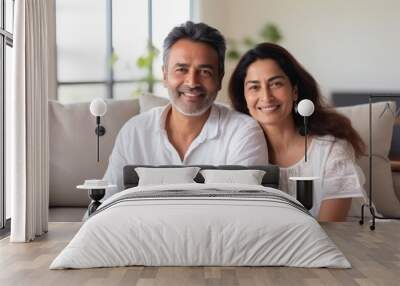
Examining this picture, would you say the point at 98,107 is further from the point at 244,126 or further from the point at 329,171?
the point at 329,171

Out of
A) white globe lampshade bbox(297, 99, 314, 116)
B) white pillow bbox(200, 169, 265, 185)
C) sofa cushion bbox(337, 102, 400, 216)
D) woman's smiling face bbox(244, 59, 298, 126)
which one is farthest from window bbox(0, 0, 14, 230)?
sofa cushion bbox(337, 102, 400, 216)

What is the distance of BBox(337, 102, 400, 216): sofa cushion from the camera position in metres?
5.38

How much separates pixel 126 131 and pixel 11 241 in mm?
1271

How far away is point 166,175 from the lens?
15.7 feet

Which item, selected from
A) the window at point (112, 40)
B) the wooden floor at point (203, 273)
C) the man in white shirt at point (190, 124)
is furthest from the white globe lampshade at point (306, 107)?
the window at point (112, 40)

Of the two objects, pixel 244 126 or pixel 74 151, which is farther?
pixel 74 151

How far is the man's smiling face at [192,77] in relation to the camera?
5246 millimetres

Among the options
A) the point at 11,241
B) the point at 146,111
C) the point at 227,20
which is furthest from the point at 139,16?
the point at 11,241

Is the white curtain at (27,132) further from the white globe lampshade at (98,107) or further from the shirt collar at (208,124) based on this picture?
the shirt collar at (208,124)

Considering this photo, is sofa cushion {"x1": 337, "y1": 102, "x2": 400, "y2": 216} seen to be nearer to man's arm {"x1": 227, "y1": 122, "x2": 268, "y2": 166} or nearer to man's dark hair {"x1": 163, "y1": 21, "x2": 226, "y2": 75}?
man's arm {"x1": 227, "y1": 122, "x2": 268, "y2": 166}

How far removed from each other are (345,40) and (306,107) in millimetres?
4190

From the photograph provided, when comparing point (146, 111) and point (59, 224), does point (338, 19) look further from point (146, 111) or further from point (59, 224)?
point (59, 224)

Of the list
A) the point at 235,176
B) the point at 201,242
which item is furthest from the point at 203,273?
the point at 235,176

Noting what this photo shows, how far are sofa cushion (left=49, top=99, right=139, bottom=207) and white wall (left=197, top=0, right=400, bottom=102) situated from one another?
13.4 ft
